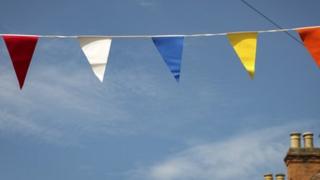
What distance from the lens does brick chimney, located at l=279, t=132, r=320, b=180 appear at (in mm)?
18375

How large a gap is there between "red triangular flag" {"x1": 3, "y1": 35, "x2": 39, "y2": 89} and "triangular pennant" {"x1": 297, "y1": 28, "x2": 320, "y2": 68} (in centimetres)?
357

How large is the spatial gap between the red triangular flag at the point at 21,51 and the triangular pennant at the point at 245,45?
8.75 feet

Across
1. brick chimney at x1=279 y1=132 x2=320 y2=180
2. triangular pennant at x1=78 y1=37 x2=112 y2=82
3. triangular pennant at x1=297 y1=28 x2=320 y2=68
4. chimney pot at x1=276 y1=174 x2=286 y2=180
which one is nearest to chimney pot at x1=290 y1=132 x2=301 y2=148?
brick chimney at x1=279 y1=132 x2=320 y2=180

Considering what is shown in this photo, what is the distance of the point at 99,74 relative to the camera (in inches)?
341

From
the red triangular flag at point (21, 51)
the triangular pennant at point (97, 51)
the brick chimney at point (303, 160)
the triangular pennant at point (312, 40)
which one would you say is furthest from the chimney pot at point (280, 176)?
the red triangular flag at point (21, 51)

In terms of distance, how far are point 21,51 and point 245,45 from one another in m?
3.03

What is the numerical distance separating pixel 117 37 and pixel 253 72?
6.17ft

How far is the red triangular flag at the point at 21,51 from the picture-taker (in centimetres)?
888

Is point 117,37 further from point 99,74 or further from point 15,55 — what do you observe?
point 15,55

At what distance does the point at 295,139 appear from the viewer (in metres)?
18.8

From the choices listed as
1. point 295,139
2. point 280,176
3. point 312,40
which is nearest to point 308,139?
point 295,139

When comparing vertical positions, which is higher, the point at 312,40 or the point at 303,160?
the point at 303,160

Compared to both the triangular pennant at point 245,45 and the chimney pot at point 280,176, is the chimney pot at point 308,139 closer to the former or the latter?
the chimney pot at point 280,176

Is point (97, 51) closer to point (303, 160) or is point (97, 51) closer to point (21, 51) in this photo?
point (21, 51)
